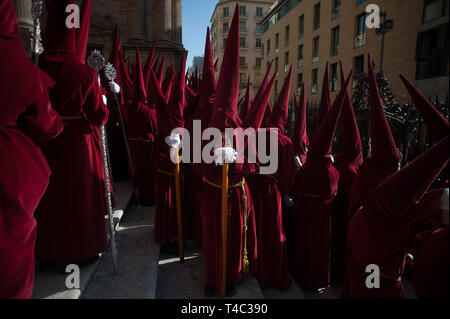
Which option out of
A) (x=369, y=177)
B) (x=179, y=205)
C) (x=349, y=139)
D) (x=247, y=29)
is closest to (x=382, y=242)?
(x=369, y=177)

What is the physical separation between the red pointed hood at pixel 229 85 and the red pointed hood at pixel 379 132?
3.86ft

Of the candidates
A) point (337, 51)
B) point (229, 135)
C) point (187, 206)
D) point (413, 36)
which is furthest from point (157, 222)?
point (337, 51)

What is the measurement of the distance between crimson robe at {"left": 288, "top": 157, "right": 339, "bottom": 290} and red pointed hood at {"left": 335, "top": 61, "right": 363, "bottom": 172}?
30cm

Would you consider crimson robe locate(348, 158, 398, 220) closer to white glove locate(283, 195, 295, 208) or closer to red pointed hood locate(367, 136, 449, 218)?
red pointed hood locate(367, 136, 449, 218)

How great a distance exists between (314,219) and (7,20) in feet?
10.7

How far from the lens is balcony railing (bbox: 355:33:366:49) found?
1741cm

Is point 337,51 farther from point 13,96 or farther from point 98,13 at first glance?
point 13,96

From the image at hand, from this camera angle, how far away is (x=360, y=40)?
17859 millimetres

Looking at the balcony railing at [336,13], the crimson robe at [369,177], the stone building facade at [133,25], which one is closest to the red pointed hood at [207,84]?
the crimson robe at [369,177]

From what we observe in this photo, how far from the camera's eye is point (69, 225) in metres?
2.48

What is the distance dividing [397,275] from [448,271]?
0.80 meters

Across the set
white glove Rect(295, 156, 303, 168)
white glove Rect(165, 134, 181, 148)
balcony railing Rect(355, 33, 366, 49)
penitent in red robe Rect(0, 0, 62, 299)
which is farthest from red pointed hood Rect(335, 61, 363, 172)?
balcony railing Rect(355, 33, 366, 49)

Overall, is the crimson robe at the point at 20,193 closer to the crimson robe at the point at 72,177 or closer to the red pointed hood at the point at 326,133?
the crimson robe at the point at 72,177

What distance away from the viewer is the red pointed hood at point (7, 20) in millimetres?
1500
